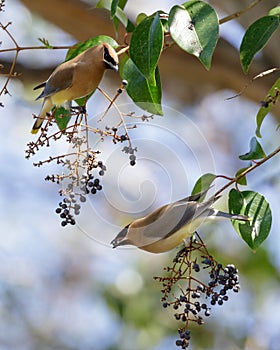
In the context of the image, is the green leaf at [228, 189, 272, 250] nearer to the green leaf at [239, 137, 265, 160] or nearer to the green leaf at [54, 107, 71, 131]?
the green leaf at [239, 137, 265, 160]

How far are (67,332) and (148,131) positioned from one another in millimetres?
2756

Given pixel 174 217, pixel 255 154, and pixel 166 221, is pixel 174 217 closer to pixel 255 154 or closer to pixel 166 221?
pixel 166 221

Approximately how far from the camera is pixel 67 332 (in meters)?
3.62

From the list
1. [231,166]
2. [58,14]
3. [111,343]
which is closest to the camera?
[58,14]

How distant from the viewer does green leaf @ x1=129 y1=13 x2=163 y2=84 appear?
821mm

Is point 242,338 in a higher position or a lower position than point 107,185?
higher

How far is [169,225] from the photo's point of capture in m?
0.85

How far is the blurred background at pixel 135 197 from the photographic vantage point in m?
1.10

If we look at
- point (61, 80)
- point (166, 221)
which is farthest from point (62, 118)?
point (166, 221)

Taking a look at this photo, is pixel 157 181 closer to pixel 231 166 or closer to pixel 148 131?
pixel 148 131

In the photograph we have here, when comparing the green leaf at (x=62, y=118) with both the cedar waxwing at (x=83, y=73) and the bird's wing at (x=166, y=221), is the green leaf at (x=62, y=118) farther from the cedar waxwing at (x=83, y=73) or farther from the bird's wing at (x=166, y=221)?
the bird's wing at (x=166, y=221)

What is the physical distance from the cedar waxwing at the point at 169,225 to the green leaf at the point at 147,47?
146 millimetres

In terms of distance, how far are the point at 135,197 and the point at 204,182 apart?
0.73 ft

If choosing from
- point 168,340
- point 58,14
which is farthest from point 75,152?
point 168,340
